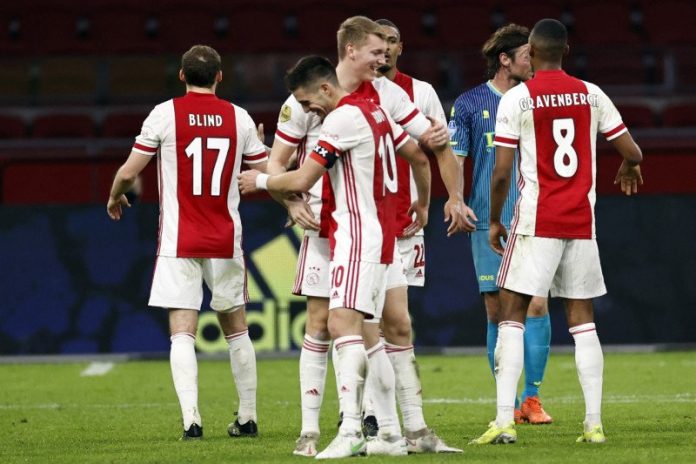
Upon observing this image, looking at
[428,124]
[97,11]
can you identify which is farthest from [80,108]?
[428,124]

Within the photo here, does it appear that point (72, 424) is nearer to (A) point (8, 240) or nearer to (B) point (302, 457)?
(B) point (302, 457)

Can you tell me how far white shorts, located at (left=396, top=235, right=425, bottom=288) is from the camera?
7.70m

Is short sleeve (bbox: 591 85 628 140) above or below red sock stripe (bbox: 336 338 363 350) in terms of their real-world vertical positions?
above

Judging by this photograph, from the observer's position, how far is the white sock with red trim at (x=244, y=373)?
7395 millimetres

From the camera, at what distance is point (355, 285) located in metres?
5.95

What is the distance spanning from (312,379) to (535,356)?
2048 mm

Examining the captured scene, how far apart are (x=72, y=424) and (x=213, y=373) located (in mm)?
3338

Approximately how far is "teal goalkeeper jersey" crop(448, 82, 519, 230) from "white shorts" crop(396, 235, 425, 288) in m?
0.61

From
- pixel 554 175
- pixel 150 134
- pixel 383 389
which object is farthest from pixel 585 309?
pixel 150 134

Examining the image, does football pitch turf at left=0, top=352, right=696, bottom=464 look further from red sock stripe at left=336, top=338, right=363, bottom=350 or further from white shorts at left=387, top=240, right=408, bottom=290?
white shorts at left=387, top=240, right=408, bottom=290

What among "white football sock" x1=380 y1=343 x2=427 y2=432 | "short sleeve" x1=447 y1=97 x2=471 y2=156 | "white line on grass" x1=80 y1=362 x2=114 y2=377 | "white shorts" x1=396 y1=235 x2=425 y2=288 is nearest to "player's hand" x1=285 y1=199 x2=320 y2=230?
"white football sock" x1=380 y1=343 x2=427 y2=432

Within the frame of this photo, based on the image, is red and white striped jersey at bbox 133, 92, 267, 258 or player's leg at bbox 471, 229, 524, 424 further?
player's leg at bbox 471, 229, 524, 424

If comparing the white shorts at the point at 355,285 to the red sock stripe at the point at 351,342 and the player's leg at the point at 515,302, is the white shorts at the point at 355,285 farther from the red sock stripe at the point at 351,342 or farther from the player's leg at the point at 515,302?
the player's leg at the point at 515,302

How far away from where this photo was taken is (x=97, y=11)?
18406 mm
